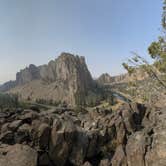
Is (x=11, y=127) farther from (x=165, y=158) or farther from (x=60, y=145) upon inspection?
(x=165, y=158)

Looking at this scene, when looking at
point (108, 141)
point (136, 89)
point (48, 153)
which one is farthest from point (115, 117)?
point (136, 89)

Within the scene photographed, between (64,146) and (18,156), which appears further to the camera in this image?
(64,146)

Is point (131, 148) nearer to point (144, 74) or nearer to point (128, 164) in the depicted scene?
point (128, 164)

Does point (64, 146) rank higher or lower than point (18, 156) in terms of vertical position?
lower

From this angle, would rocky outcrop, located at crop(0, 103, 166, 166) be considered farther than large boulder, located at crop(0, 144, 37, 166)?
Yes

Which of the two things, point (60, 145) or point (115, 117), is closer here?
point (60, 145)

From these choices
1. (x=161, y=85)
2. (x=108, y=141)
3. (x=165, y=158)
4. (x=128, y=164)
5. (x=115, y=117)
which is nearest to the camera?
(x=161, y=85)

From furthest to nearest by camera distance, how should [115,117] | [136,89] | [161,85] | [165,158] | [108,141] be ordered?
[115,117] < [108,141] < [165,158] < [136,89] < [161,85]

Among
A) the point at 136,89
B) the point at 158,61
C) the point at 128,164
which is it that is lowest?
the point at 128,164

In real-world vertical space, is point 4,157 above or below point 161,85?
below

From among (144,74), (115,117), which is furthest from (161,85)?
(115,117)

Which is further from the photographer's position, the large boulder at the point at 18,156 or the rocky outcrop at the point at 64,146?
the rocky outcrop at the point at 64,146

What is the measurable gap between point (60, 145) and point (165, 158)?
17.7 m

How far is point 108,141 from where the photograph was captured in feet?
176
